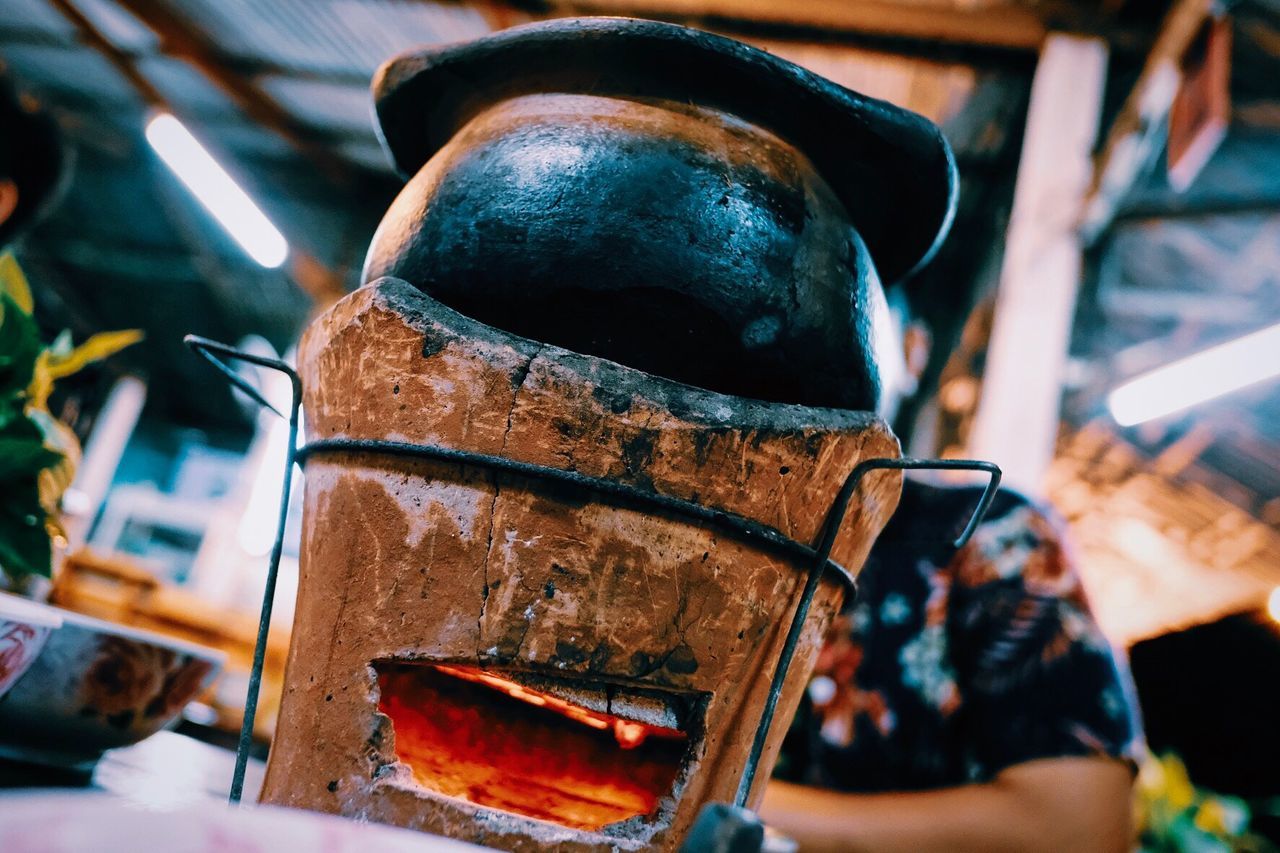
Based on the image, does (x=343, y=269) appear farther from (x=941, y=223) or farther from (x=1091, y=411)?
(x=941, y=223)

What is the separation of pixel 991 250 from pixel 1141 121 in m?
1.69

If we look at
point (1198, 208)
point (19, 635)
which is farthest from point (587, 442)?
point (1198, 208)

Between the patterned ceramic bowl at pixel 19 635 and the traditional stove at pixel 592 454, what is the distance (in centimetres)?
26

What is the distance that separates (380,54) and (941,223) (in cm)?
530

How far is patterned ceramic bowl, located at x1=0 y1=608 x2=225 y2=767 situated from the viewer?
1.12 meters

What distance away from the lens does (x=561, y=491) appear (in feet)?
2.77

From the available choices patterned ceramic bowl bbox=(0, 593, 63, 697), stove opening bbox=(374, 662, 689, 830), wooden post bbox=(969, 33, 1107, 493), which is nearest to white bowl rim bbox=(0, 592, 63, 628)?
patterned ceramic bowl bbox=(0, 593, 63, 697)

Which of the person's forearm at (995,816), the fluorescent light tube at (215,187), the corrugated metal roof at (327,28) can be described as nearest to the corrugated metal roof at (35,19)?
the fluorescent light tube at (215,187)

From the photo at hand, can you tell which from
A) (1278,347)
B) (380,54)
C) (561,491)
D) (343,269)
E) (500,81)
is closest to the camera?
(561,491)

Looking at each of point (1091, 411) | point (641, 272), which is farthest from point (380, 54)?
point (1091, 411)

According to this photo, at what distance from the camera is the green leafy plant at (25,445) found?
123 cm

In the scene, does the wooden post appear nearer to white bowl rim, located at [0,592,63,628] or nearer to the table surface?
the table surface

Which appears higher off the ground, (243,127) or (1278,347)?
(243,127)

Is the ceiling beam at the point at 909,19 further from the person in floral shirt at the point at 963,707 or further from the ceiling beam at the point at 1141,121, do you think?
the person in floral shirt at the point at 963,707
